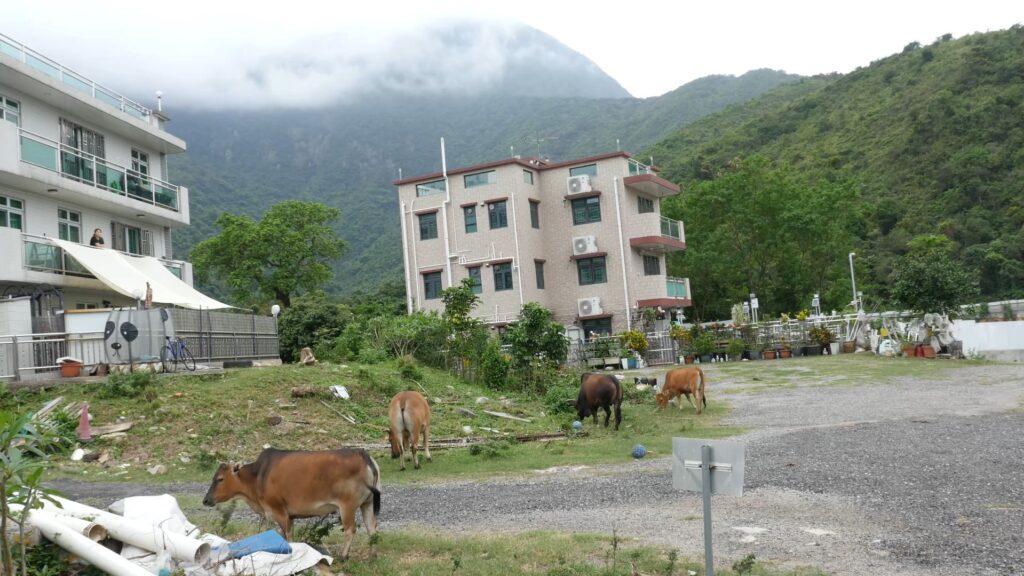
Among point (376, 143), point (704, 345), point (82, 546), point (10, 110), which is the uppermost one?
point (376, 143)

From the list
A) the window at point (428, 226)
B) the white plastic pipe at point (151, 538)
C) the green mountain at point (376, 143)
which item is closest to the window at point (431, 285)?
the window at point (428, 226)

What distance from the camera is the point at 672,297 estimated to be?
4862cm

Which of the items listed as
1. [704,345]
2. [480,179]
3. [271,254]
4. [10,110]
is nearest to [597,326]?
[704,345]

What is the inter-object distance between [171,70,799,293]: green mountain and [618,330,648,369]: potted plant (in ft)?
128

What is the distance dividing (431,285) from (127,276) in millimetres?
23740

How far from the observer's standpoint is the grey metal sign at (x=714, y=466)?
6035 mm

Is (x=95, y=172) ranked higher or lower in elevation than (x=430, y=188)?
lower

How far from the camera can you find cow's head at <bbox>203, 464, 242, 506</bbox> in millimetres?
8047

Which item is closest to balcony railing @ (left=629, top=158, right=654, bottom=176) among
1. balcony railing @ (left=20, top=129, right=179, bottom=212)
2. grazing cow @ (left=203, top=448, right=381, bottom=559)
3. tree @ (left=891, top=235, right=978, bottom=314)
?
tree @ (left=891, top=235, right=978, bottom=314)

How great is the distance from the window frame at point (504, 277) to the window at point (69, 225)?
23.1 metres

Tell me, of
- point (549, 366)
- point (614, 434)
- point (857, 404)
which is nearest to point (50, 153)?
point (549, 366)

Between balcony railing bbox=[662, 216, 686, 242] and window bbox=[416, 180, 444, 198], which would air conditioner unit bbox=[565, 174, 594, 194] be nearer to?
balcony railing bbox=[662, 216, 686, 242]

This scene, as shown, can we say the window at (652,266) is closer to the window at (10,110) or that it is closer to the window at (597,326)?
the window at (597,326)

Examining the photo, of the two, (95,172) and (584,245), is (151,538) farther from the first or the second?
(584,245)
